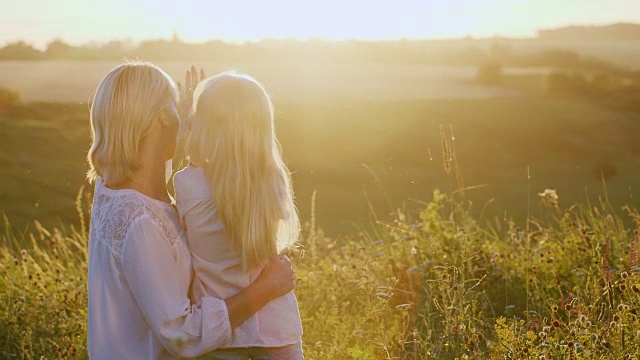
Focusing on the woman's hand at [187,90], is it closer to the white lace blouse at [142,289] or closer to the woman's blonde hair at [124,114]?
the woman's blonde hair at [124,114]

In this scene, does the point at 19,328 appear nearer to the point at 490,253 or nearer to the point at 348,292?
the point at 348,292

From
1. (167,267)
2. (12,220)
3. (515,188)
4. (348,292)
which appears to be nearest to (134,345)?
(167,267)

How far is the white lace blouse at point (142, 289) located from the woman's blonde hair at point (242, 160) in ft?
0.71

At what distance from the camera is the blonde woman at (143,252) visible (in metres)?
2.99

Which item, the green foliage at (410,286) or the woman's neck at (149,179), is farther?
the green foliage at (410,286)

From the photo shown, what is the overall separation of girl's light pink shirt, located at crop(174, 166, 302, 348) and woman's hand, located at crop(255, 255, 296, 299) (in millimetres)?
43

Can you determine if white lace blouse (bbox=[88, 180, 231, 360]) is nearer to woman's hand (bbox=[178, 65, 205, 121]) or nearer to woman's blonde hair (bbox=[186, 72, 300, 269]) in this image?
woman's blonde hair (bbox=[186, 72, 300, 269])

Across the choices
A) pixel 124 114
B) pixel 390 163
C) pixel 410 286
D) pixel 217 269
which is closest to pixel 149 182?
pixel 124 114

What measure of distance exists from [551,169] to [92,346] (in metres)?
22.1

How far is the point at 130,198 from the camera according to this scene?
309 cm

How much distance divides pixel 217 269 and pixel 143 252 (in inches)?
14.0

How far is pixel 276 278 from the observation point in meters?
3.25

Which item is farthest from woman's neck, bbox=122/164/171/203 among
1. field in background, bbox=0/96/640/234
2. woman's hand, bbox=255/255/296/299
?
field in background, bbox=0/96/640/234

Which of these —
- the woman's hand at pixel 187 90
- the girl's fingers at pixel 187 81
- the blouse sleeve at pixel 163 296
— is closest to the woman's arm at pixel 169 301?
the blouse sleeve at pixel 163 296
